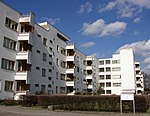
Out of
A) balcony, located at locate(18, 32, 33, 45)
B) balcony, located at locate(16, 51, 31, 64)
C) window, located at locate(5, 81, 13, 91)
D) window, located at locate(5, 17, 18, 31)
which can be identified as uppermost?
window, located at locate(5, 17, 18, 31)

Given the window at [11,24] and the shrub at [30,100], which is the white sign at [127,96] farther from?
the window at [11,24]

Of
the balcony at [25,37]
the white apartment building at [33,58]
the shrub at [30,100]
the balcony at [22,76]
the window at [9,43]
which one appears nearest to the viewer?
the shrub at [30,100]

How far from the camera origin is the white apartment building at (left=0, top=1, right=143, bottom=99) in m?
35.2

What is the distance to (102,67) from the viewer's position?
309 ft

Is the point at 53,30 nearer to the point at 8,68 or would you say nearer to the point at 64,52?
the point at 64,52

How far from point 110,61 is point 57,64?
146ft

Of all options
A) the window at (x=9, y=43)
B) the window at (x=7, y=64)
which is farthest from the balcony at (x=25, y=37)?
the window at (x=7, y=64)

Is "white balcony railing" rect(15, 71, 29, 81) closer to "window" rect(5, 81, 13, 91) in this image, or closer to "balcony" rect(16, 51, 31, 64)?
"window" rect(5, 81, 13, 91)

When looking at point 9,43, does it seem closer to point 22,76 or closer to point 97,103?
point 22,76

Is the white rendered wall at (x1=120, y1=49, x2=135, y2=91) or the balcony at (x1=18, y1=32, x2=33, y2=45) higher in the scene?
the balcony at (x1=18, y1=32, x2=33, y2=45)

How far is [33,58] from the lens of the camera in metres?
42.3

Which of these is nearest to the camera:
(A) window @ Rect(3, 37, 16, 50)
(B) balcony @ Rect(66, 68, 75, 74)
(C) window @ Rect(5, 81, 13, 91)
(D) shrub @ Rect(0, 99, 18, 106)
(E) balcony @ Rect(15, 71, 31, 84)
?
(D) shrub @ Rect(0, 99, 18, 106)

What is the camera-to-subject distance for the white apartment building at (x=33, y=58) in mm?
35188

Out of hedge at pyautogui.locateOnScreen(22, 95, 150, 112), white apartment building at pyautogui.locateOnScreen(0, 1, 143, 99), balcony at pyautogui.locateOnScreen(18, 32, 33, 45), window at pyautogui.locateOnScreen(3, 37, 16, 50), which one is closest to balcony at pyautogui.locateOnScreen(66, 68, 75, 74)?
white apartment building at pyautogui.locateOnScreen(0, 1, 143, 99)
